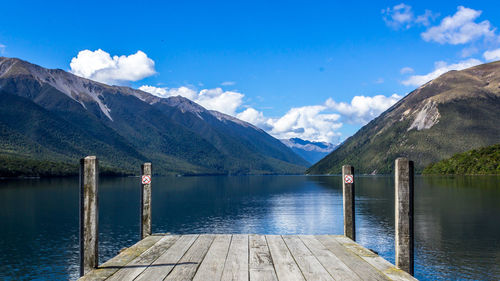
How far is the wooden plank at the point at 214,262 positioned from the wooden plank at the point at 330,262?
2.26m

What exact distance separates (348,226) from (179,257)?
6.05 m

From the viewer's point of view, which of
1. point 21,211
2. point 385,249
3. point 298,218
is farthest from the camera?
point 21,211

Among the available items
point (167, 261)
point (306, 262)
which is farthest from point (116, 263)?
point (306, 262)

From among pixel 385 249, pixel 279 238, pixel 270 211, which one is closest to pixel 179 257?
pixel 279 238

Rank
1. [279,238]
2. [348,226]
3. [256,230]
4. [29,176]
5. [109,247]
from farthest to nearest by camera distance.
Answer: [29,176], [256,230], [109,247], [348,226], [279,238]

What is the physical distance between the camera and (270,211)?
238ft

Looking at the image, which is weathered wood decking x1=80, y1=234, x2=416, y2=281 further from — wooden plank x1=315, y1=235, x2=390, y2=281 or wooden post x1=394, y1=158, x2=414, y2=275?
wooden post x1=394, y1=158, x2=414, y2=275

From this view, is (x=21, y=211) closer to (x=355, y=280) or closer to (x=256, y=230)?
(x=256, y=230)

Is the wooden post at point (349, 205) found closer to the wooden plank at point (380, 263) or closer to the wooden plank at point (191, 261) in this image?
the wooden plank at point (380, 263)

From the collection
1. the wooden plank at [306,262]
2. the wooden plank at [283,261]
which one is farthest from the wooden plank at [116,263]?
the wooden plank at [306,262]

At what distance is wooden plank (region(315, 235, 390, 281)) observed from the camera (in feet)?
27.1

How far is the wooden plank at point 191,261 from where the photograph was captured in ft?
27.3

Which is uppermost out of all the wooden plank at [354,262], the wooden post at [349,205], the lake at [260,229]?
the wooden post at [349,205]

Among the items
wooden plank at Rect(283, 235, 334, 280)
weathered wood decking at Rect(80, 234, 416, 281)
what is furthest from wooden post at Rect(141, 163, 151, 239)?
wooden plank at Rect(283, 235, 334, 280)
